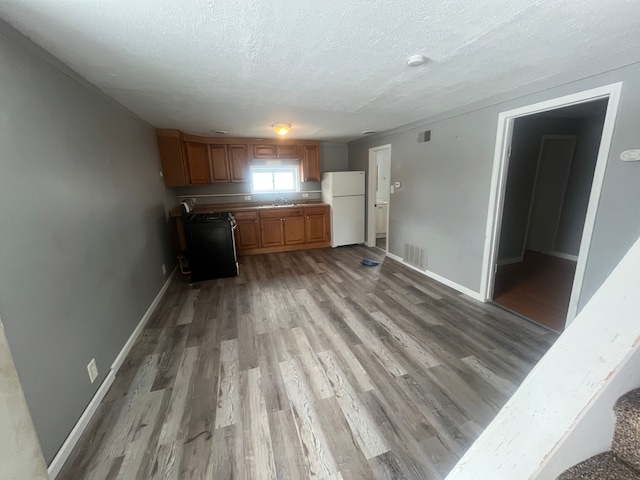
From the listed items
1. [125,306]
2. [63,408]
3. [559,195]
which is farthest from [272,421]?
[559,195]

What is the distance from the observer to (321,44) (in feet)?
4.88

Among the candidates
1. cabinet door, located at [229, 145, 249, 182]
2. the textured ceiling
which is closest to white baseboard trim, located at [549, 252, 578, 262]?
the textured ceiling

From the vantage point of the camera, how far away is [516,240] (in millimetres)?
4133

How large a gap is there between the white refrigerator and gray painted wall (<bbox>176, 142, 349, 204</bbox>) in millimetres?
451

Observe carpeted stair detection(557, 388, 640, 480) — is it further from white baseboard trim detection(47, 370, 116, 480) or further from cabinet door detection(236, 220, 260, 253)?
cabinet door detection(236, 220, 260, 253)

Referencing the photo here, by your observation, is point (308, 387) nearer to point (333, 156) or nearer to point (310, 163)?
point (310, 163)

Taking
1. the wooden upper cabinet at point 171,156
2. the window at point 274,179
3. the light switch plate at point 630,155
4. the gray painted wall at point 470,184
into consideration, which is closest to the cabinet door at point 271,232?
the window at point 274,179

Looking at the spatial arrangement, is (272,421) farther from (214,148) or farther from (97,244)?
(214,148)

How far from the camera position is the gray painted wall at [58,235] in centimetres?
119

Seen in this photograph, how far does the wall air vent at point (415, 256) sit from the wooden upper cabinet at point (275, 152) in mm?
2773

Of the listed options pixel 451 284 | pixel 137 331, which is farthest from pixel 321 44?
pixel 451 284

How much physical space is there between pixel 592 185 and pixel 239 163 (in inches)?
184

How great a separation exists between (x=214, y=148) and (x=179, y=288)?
8.38 feet

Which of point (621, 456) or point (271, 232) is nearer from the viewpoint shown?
point (621, 456)
